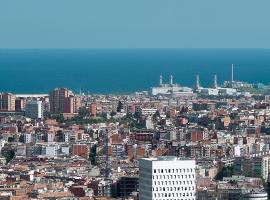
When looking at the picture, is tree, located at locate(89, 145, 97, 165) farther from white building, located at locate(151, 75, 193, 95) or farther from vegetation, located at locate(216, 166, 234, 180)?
white building, located at locate(151, 75, 193, 95)

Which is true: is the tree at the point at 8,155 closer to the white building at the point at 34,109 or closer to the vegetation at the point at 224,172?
the vegetation at the point at 224,172

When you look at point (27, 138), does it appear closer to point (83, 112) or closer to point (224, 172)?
point (83, 112)

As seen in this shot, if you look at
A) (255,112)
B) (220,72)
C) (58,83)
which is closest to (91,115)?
(255,112)

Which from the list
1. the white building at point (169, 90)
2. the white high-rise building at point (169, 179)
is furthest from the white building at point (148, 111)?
the white high-rise building at point (169, 179)

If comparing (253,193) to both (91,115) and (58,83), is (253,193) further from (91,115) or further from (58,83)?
(58,83)

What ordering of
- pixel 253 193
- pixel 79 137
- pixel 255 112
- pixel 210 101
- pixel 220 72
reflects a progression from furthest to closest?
1. pixel 220 72
2. pixel 210 101
3. pixel 255 112
4. pixel 79 137
5. pixel 253 193

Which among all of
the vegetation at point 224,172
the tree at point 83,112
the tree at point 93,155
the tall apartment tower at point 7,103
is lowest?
the vegetation at point 224,172

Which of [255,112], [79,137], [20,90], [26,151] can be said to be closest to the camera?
[26,151]
